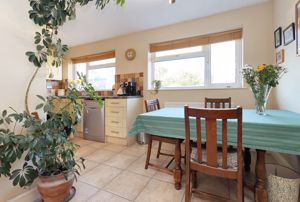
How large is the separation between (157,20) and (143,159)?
8.07ft

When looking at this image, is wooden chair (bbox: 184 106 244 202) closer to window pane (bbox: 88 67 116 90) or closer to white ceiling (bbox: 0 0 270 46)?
white ceiling (bbox: 0 0 270 46)

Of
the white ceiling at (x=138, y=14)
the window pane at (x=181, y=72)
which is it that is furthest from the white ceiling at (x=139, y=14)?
the window pane at (x=181, y=72)

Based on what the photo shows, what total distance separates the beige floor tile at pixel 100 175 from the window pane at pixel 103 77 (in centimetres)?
234

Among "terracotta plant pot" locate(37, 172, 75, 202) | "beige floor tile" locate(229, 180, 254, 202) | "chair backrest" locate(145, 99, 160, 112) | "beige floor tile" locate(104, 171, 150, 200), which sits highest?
"chair backrest" locate(145, 99, 160, 112)

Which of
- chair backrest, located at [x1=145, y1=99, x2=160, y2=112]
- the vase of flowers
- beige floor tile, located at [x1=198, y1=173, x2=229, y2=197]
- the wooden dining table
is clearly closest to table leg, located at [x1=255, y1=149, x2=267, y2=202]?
the wooden dining table

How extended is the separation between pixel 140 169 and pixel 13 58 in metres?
1.73

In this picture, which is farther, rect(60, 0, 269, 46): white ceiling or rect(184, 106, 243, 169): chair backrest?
rect(60, 0, 269, 46): white ceiling

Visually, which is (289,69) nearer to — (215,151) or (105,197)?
(215,151)

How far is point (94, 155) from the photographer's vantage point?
7.71 feet

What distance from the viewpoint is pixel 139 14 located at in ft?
8.48

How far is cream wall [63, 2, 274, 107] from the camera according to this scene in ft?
7.64

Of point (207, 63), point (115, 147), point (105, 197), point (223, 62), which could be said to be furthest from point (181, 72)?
point (105, 197)

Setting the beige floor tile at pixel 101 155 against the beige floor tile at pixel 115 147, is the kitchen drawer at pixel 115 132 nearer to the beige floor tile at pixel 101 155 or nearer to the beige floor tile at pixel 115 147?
the beige floor tile at pixel 115 147

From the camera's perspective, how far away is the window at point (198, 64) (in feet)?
8.57
